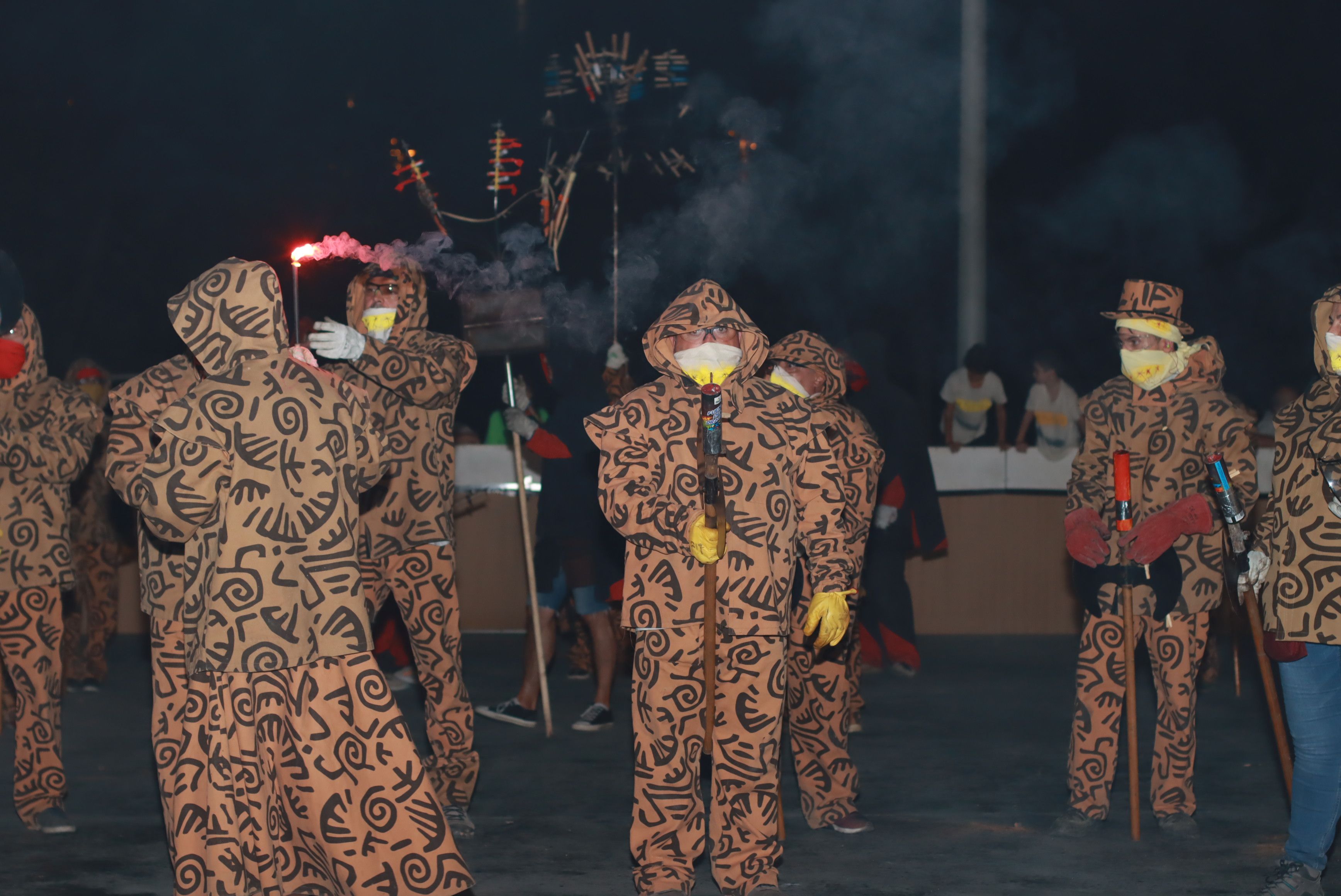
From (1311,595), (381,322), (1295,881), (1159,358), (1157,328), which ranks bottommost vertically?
(1295,881)

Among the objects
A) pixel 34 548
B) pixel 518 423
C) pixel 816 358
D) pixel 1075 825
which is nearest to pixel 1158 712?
pixel 1075 825

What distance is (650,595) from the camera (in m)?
4.74

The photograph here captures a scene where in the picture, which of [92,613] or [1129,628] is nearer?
[1129,628]

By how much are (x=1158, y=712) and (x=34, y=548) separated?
168 inches

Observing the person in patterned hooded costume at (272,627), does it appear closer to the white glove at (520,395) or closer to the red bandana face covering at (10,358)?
the red bandana face covering at (10,358)

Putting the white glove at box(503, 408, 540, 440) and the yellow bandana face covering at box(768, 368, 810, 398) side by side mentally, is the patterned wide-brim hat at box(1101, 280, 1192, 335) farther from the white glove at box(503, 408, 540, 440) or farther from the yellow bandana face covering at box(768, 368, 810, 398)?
the white glove at box(503, 408, 540, 440)

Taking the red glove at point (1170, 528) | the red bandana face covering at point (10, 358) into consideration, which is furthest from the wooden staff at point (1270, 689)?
the red bandana face covering at point (10, 358)

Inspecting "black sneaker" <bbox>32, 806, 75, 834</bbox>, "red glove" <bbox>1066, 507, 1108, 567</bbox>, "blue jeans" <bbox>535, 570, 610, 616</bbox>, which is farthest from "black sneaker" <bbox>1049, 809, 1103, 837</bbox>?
"black sneaker" <bbox>32, 806, 75, 834</bbox>

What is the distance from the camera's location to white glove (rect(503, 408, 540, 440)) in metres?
7.13

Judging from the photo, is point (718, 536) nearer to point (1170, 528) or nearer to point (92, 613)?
point (1170, 528)

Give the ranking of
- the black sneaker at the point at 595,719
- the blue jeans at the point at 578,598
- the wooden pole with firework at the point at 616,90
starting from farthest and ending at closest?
the wooden pole with firework at the point at 616,90 < the blue jeans at the point at 578,598 < the black sneaker at the point at 595,719

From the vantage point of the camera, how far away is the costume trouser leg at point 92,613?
29.1 feet

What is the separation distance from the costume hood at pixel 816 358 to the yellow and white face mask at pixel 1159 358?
1081 mm

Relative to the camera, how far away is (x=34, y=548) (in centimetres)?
567
